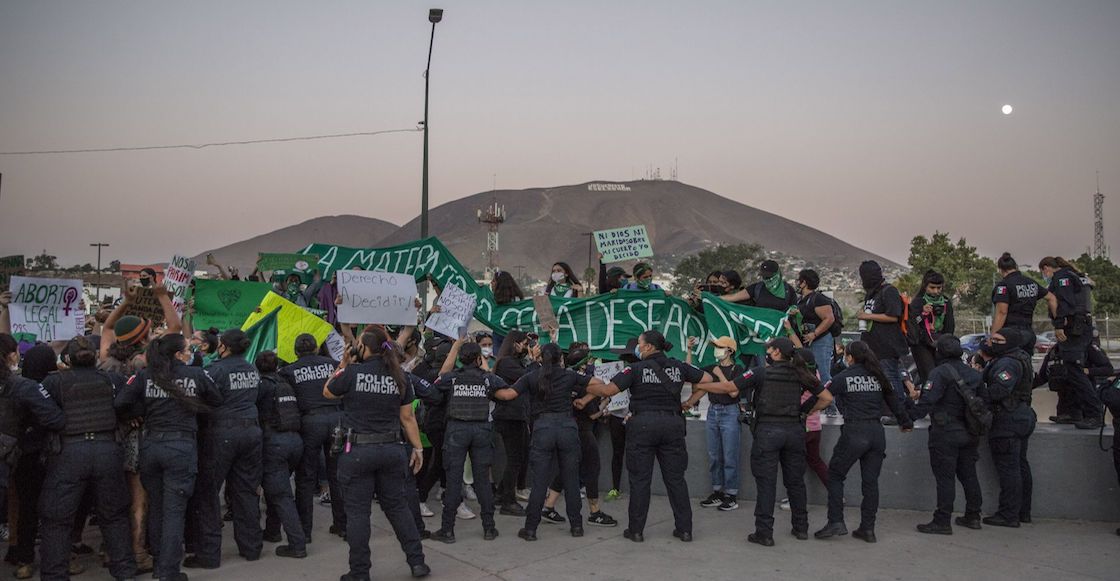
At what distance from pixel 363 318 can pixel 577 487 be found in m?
3.46

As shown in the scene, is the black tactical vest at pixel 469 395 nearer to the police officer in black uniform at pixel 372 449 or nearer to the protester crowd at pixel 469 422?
the protester crowd at pixel 469 422

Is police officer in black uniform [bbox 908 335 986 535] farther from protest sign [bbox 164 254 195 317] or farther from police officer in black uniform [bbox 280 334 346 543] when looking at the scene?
protest sign [bbox 164 254 195 317]

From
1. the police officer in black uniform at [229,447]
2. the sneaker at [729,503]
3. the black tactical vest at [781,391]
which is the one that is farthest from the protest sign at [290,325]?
the black tactical vest at [781,391]

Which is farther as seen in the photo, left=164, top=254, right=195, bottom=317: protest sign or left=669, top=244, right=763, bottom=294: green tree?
left=669, top=244, right=763, bottom=294: green tree

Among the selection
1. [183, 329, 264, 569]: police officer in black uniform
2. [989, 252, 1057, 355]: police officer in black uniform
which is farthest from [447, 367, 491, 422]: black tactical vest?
[989, 252, 1057, 355]: police officer in black uniform

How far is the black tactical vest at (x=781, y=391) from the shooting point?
Result: 326 inches

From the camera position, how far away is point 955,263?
5784 centimetres

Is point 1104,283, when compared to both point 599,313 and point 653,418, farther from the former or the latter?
point 653,418

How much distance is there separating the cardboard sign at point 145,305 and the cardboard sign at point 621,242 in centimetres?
557

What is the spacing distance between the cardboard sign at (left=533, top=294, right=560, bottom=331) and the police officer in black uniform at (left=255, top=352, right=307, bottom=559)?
346cm

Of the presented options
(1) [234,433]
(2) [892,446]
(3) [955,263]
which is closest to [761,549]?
(2) [892,446]

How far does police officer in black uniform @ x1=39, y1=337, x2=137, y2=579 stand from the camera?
668cm

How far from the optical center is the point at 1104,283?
2329 inches

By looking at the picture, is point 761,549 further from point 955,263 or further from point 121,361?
point 955,263
